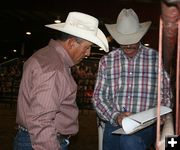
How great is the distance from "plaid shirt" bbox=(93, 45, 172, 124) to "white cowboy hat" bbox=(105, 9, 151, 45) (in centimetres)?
16

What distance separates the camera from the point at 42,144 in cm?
274

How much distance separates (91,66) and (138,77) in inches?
422

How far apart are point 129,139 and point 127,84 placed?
57 centimetres

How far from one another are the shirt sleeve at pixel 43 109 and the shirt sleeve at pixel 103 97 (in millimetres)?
1169

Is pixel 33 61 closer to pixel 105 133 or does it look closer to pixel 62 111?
pixel 62 111

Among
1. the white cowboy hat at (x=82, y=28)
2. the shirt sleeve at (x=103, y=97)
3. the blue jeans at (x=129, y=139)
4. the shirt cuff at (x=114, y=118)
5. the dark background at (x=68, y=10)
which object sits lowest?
the blue jeans at (x=129, y=139)

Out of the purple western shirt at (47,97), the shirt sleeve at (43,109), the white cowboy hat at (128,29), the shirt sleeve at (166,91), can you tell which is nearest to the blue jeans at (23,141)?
the purple western shirt at (47,97)

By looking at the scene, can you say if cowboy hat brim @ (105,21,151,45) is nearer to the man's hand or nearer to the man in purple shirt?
the man in purple shirt

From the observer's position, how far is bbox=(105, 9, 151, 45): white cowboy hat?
151 inches

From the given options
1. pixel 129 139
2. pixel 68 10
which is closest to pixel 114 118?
pixel 129 139

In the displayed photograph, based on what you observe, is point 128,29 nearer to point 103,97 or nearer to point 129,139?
point 103,97

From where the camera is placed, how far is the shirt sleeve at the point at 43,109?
2709 mm

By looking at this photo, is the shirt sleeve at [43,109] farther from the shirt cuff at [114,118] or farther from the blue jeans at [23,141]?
the shirt cuff at [114,118]

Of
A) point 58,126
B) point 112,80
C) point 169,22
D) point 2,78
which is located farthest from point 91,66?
point 169,22
